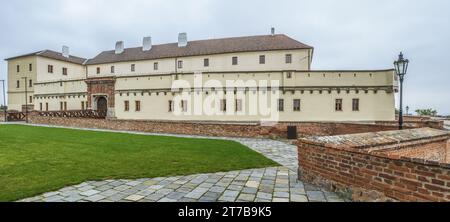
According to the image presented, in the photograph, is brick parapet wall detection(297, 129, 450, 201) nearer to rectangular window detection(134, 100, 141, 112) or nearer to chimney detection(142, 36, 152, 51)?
rectangular window detection(134, 100, 141, 112)

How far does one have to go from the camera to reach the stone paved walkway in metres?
4.07

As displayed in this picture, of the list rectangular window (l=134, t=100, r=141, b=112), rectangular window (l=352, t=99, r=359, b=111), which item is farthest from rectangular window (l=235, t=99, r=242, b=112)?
rectangular window (l=134, t=100, r=141, b=112)

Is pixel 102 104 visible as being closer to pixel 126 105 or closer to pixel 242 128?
pixel 126 105

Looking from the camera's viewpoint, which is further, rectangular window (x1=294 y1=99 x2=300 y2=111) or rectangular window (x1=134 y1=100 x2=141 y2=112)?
rectangular window (x1=134 y1=100 x2=141 y2=112)

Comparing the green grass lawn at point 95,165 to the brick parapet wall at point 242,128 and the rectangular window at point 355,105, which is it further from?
the rectangular window at point 355,105

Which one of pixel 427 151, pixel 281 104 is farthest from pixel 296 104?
pixel 427 151

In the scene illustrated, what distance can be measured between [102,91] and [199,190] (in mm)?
27029

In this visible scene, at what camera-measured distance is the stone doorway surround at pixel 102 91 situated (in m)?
26.6

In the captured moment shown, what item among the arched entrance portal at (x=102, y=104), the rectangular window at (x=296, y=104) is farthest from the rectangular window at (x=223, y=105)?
the arched entrance portal at (x=102, y=104)

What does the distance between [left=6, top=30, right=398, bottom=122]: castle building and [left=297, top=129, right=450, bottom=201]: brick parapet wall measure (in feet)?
54.0

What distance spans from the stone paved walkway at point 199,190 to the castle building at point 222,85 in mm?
17215

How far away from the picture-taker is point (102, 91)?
27188 millimetres

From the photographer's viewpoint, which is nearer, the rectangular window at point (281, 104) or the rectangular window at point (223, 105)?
the rectangular window at point (281, 104)
